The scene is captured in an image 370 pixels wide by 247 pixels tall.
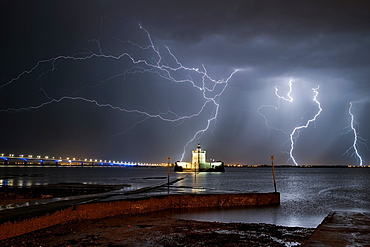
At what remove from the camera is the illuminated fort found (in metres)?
131

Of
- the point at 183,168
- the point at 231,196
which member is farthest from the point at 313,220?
the point at 183,168

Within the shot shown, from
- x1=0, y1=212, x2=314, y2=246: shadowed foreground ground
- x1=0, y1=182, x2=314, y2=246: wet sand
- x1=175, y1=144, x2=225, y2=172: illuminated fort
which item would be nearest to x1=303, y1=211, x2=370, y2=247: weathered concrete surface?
x1=0, y1=182, x2=314, y2=246: wet sand

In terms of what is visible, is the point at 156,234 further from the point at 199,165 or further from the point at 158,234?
the point at 199,165

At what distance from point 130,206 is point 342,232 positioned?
960 centimetres

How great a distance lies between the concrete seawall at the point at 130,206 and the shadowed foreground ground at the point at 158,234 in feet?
0.88

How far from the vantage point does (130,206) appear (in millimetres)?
16391

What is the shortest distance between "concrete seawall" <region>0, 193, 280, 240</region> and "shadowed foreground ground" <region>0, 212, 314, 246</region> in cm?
27

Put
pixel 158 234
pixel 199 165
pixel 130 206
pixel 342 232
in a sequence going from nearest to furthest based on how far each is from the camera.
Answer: pixel 342 232 → pixel 158 234 → pixel 130 206 → pixel 199 165

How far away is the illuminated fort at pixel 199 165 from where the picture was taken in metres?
131

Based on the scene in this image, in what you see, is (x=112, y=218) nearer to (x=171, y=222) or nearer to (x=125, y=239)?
(x=171, y=222)

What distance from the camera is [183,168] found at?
13838cm

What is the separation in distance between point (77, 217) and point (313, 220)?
35.2 ft

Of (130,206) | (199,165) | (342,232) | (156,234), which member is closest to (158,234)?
(156,234)

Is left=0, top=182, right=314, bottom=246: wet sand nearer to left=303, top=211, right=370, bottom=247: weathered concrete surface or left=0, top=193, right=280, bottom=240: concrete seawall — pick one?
left=0, top=193, right=280, bottom=240: concrete seawall
